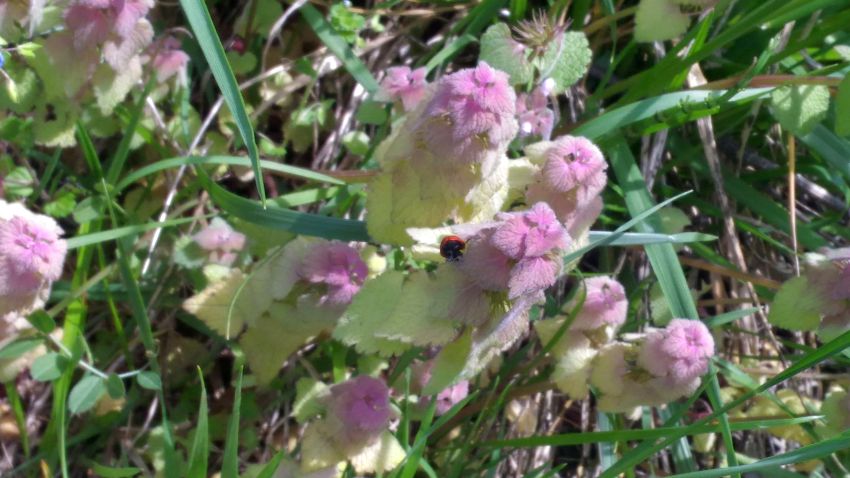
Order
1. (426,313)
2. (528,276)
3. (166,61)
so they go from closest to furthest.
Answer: (528,276), (426,313), (166,61)

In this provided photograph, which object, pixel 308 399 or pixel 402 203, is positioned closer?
pixel 402 203

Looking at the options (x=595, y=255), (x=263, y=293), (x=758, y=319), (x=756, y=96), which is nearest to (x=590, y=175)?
(x=756, y=96)

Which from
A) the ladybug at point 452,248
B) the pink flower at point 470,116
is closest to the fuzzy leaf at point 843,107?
the pink flower at point 470,116

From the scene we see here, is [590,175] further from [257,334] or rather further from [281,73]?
[281,73]

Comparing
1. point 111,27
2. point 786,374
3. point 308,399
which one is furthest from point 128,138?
point 786,374

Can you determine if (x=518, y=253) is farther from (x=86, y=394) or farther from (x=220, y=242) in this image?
(x=86, y=394)

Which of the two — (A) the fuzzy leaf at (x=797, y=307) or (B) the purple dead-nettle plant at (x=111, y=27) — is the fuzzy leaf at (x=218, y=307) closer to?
(B) the purple dead-nettle plant at (x=111, y=27)
